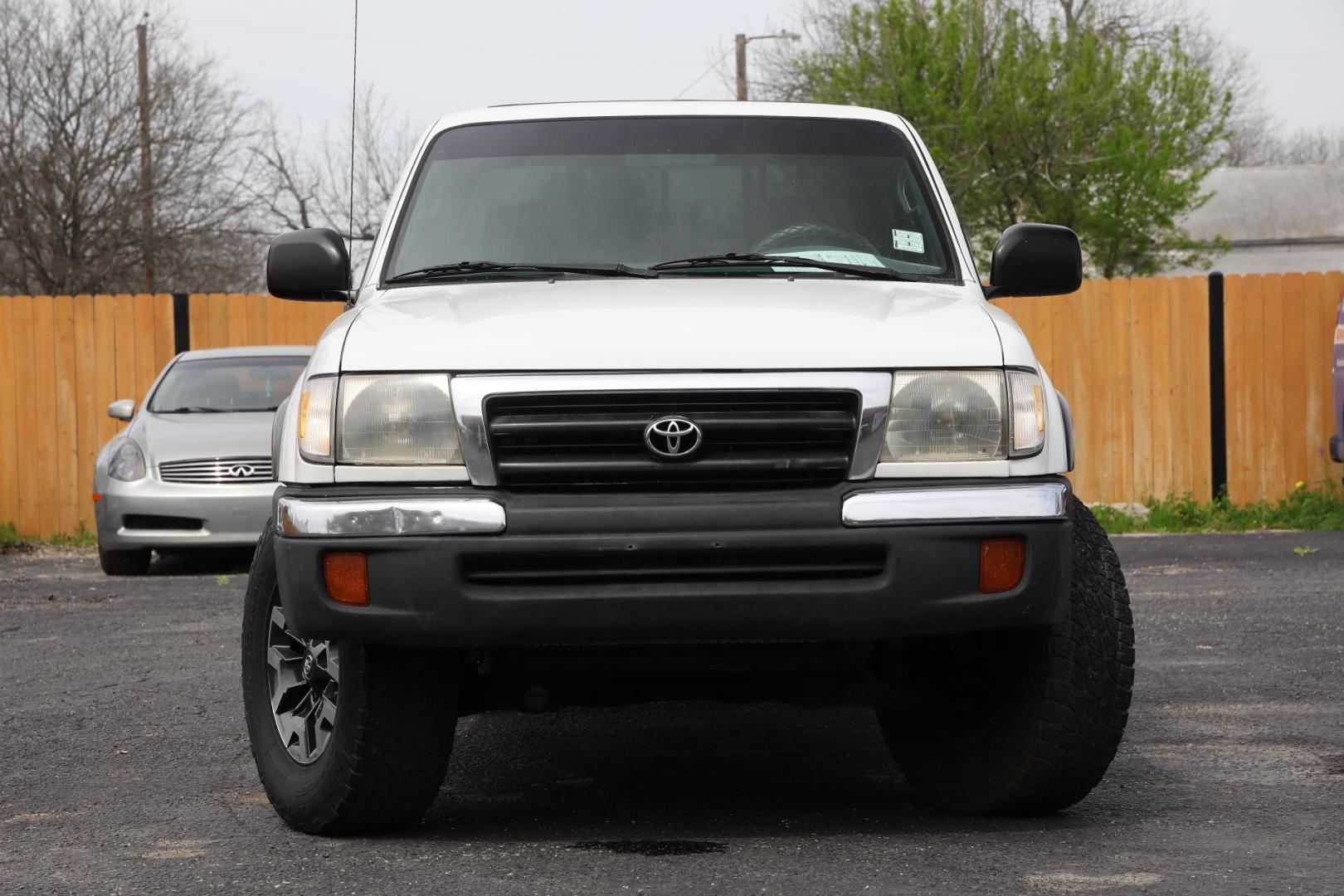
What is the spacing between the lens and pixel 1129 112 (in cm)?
2825

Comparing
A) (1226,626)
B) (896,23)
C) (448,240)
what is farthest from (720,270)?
(896,23)

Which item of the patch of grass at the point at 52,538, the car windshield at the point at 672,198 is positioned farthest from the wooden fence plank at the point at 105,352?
the car windshield at the point at 672,198

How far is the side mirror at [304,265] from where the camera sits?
16.5ft

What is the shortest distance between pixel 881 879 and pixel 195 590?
7.36 m

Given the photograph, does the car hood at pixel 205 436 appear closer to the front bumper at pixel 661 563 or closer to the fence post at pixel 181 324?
the fence post at pixel 181 324

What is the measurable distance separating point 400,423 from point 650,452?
22.8 inches

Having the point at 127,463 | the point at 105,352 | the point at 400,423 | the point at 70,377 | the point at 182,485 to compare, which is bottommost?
the point at 182,485

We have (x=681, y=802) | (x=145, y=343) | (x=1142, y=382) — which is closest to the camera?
(x=681, y=802)

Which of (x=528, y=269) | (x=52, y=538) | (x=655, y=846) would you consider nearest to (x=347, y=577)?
(x=655, y=846)

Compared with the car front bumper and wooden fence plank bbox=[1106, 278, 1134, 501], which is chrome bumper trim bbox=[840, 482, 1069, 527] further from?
wooden fence plank bbox=[1106, 278, 1134, 501]

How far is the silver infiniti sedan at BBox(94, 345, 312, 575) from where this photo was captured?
36.8 ft

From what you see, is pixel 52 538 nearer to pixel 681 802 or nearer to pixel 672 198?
pixel 672 198

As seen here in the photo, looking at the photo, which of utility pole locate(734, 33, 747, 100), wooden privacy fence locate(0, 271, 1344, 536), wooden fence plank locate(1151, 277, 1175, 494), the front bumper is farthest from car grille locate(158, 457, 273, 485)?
utility pole locate(734, 33, 747, 100)

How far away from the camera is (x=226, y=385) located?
1254 centimetres
